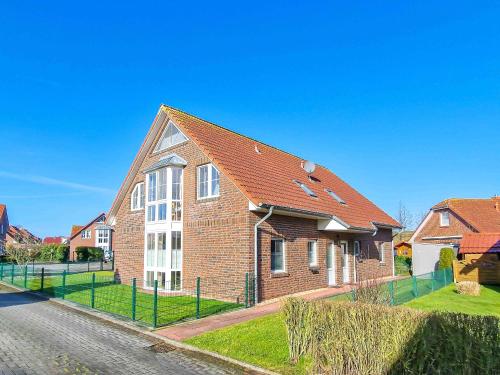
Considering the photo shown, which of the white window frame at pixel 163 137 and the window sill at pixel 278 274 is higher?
the white window frame at pixel 163 137

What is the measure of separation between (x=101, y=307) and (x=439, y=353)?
36.8 feet

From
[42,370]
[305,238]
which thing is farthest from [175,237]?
[42,370]

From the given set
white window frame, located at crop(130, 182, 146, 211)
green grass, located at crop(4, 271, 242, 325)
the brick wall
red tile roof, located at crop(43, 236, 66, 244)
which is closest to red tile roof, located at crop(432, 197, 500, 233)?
the brick wall

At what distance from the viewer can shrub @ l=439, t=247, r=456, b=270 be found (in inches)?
888

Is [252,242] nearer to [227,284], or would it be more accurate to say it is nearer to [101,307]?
[227,284]

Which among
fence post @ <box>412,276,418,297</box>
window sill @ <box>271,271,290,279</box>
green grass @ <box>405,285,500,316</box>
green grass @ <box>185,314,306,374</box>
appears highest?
window sill @ <box>271,271,290,279</box>

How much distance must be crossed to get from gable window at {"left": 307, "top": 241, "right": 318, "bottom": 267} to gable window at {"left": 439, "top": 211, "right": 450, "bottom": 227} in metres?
20.7

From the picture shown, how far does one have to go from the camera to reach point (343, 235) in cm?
1877

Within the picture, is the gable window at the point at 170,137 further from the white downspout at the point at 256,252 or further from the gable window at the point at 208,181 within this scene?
the white downspout at the point at 256,252

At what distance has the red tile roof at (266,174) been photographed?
563 inches

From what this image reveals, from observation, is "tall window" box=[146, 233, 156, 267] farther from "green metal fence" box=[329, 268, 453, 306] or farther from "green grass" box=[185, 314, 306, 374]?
"green metal fence" box=[329, 268, 453, 306]

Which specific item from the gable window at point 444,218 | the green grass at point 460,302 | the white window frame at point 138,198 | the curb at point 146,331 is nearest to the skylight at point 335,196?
the green grass at point 460,302

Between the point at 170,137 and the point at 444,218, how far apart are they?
85.1 feet

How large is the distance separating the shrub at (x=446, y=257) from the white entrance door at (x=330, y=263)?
368 inches
